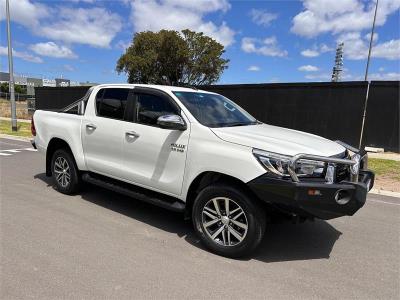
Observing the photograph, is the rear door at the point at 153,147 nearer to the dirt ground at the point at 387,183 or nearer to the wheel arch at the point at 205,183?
the wheel arch at the point at 205,183

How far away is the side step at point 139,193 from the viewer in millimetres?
4734

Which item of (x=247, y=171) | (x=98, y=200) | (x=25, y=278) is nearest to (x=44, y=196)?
(x=98, y=200)

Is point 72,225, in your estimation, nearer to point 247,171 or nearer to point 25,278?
point 25,278

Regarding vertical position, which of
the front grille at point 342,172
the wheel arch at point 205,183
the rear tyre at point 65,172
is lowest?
the rear tyre at point 65,172

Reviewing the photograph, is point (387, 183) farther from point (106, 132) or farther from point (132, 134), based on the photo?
point (106, 132)

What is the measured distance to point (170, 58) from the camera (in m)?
48.0

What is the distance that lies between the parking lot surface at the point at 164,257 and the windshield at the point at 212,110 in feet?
4.74

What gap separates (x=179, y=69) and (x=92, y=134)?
147 ft

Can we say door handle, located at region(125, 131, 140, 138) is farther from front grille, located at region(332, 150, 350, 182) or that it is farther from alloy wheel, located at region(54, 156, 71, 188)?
Answer: front grille, located at region(332, 150, 350, 182)

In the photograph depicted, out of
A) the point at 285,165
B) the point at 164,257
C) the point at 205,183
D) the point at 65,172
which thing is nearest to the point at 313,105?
the point at 65,172

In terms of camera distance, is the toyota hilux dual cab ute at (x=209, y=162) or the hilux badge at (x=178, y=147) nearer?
the toyota hilux dual cab ute at (x=209, y=162)

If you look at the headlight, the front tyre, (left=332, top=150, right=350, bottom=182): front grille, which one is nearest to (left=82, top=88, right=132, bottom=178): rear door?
the front tyre

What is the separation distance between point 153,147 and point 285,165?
5.78 ft

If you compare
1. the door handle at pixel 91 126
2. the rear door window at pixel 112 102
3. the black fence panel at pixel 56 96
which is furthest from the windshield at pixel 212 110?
the black fence panel at pixel 56 96
